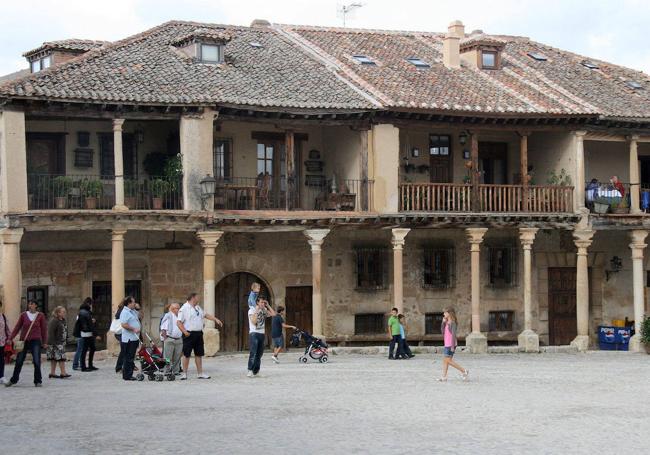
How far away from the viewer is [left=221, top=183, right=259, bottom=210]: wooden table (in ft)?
93.7

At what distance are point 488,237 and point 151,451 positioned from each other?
2066 cm

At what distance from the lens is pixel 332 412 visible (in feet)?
57.1

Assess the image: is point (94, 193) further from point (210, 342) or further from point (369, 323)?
point (369, 323)

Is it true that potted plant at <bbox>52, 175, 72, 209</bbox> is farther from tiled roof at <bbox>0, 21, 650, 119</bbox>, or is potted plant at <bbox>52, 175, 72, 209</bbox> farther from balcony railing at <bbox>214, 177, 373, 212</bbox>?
balcony railing at <bbox>214, 177, 373, 212</bbox>

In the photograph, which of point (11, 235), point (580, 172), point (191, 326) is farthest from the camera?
point (580, 172)

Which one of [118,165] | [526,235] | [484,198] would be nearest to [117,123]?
[118,165]

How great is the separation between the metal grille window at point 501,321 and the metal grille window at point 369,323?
334 centimetres

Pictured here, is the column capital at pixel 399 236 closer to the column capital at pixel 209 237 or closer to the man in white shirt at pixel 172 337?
the column capital at pixel 209 237

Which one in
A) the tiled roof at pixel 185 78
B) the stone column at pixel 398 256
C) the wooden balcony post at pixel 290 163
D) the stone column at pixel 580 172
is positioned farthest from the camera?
the stone column at pixel 580 172

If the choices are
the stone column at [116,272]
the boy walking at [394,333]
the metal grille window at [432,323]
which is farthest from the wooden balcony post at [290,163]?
the metal grille window at [432,323]

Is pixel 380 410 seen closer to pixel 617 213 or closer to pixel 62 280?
pixel 62 280

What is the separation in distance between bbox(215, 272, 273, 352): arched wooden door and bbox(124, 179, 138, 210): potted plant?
380 cm

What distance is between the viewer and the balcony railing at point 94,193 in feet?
88.8

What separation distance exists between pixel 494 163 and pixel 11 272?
1427 centimetres
